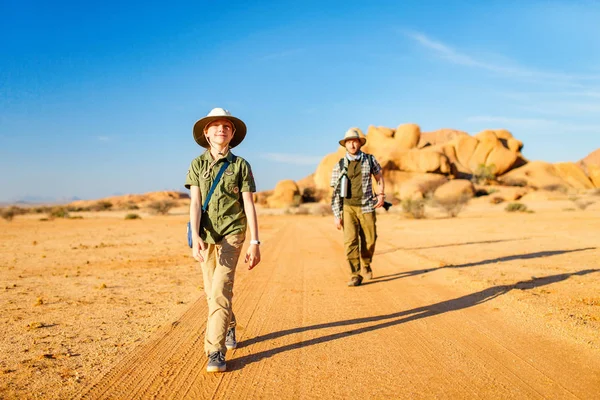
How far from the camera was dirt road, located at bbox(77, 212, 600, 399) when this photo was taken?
3.44m

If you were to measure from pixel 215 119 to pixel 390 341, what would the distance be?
266 cm

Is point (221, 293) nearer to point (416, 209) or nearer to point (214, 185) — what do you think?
point (214, 185)

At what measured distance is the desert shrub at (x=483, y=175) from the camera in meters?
59.8

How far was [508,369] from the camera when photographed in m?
3.74

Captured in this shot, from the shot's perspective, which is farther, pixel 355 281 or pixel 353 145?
pixel 353 145

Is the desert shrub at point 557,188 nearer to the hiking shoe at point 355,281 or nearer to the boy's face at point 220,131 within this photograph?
the hiking shoe at point 355,281

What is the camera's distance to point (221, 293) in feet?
12.9

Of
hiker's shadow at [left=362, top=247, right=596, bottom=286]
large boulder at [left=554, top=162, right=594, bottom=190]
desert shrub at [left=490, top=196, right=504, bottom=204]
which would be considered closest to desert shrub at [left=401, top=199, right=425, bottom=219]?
hiker's shadow at [left=362, top=247, right=596, bottom=286]

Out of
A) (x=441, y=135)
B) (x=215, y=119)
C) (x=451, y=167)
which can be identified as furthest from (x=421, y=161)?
(x=441, y=135)

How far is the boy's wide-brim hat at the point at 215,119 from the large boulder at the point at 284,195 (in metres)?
51.7

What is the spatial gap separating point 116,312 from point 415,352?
12.3 feet

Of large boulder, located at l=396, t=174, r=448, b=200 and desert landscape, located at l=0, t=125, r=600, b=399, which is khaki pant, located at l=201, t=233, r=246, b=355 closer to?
desert landscape, located at l=0, t=125, r=600, b=399

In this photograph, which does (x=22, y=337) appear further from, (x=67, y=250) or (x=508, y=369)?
(x=67, y=250)

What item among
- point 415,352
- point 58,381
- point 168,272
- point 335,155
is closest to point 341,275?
point 168,272
